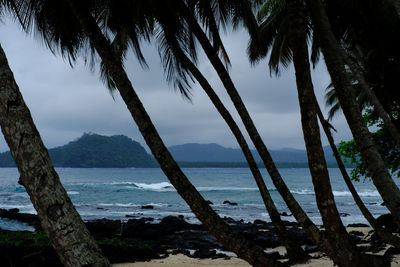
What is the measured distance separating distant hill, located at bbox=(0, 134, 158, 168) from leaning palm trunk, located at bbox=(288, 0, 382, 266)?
→ 13412 centimetres

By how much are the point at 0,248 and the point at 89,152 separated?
443 ft

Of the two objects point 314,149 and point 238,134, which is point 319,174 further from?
point 238,134

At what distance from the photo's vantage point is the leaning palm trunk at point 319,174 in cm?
369

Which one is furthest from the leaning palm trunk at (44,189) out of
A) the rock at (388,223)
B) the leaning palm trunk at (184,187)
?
the rock at (388,223)

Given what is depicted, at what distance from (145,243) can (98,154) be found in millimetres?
130316

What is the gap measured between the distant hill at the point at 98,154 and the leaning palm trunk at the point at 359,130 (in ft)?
437

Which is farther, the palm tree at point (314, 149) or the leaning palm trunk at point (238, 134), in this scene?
the leaning palm trunk at point (238, 134)

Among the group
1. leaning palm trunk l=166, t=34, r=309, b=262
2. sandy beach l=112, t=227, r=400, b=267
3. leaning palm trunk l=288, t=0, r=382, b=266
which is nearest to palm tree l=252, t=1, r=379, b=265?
leaning palm trunk l=288, t=0, r=382, b=266

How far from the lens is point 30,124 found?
210 cm

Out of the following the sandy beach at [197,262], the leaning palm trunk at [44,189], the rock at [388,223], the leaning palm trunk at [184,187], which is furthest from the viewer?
the rock at [388,223]

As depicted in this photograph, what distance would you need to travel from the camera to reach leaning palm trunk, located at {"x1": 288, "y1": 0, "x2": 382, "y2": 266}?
3688mm

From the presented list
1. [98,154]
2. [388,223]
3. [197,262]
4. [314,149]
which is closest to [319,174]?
[314,149]

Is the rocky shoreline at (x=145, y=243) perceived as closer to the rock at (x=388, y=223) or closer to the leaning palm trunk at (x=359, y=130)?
the rock at (x=388, y=223)

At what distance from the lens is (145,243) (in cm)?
1218
